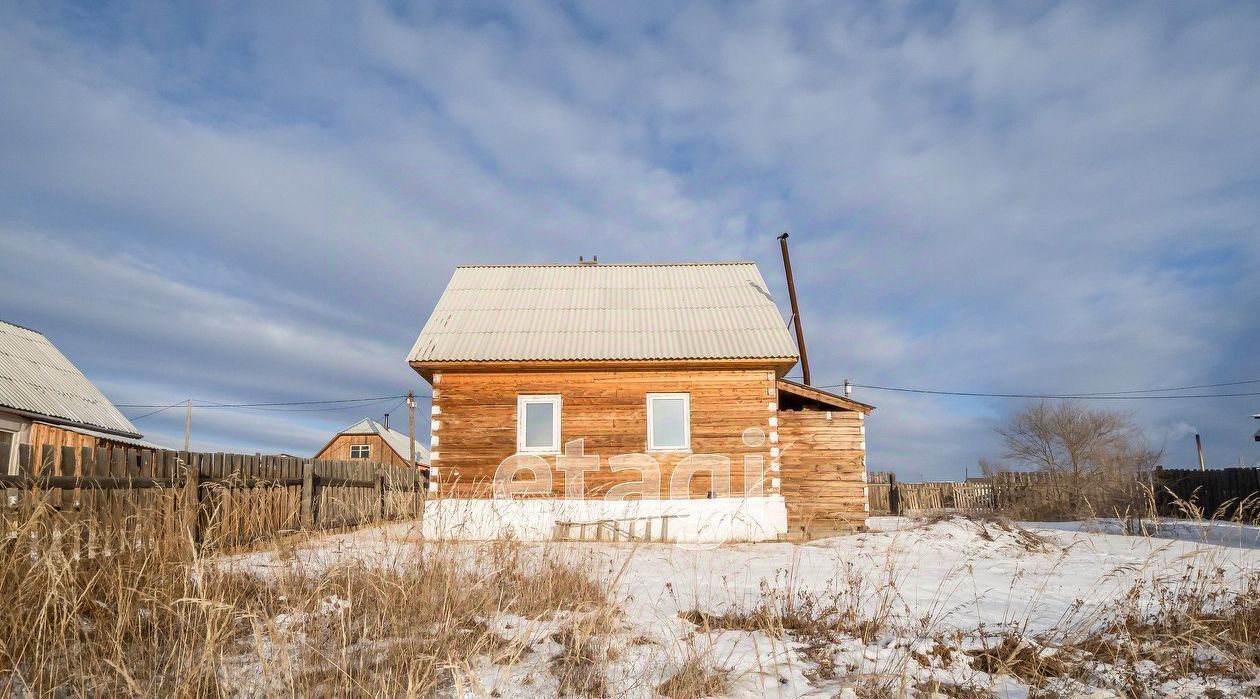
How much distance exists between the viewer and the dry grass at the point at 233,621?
3430 mm

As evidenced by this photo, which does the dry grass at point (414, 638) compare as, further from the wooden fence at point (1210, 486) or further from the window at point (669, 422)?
the wooden fence at point (1210, 486)

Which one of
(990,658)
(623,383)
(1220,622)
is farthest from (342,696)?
(623,383)

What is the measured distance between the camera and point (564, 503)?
13.5 metres

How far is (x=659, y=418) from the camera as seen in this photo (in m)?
14.3

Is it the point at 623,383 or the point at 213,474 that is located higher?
the point at 623,383

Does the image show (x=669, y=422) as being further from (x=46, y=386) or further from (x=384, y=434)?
(x=384, y=434)

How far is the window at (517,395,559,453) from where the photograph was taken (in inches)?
556

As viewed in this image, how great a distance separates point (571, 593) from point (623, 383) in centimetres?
894

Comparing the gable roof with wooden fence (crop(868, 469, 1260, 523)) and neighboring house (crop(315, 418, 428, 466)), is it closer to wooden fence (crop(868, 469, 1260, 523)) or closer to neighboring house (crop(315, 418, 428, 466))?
wooden fence (crop(868, 469, 1260, 523))

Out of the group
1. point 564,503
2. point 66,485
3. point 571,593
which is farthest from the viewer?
point 564,503

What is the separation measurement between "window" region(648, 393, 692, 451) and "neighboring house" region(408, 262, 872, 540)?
0.07 ft

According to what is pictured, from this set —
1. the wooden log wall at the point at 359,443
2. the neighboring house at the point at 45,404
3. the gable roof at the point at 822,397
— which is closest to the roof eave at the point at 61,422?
the neighboring house at the point at 45,404

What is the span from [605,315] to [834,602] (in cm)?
1083

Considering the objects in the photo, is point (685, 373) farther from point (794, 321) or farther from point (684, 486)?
point (794, 321)
